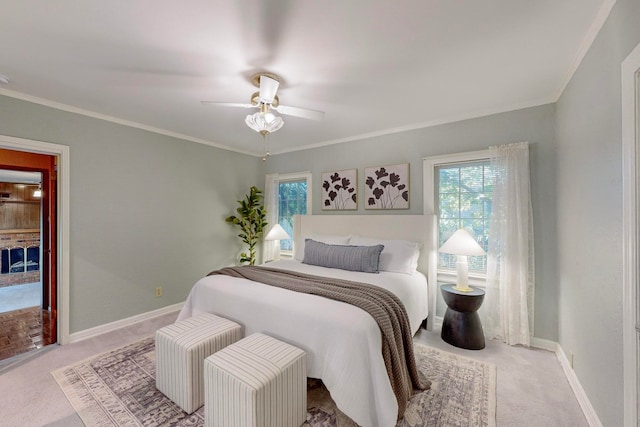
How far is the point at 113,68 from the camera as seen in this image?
207 cm

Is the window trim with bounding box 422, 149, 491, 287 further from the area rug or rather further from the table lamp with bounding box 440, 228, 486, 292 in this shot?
the area rug

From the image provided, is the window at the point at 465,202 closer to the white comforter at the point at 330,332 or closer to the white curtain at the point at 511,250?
the white curtain at the point at 511,250

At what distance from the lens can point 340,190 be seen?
403 cm

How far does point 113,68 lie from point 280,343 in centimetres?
246

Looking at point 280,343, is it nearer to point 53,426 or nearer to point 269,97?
point 53,426

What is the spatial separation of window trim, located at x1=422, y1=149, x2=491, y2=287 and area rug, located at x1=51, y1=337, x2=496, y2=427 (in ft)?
3.03

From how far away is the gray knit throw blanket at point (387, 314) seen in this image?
68.2 inches

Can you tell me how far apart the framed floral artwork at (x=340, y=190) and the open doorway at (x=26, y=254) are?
10.9 ft

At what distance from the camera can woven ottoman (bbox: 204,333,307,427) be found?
4.67ft

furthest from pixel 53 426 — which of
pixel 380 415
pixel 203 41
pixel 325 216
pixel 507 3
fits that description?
→ pixel 507 3

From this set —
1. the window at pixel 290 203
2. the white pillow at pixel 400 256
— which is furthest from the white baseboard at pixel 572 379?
the window at pixel 290 203

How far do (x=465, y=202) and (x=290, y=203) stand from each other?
2818 millimetres

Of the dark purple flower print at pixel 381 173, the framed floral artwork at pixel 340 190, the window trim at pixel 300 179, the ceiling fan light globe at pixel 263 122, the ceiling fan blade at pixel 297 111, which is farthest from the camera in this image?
the window trim at pixel 300 179

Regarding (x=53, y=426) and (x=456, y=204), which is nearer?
(x=53, y=426)
